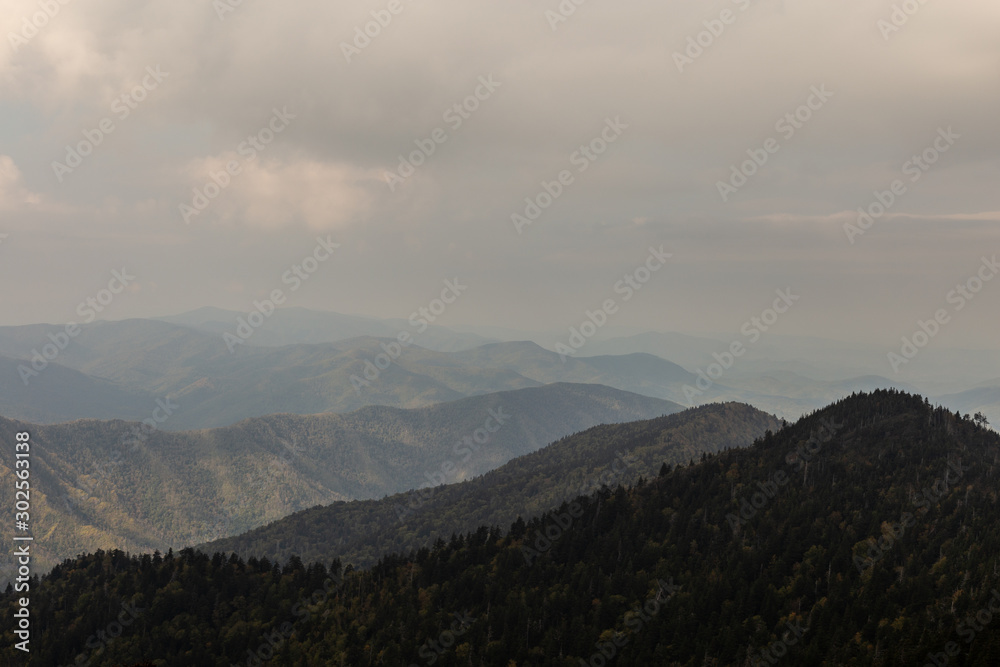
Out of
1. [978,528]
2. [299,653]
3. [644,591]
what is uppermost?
[978,528]

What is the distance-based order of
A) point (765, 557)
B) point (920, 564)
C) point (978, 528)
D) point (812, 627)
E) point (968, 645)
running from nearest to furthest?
point (968, 645) < point (812, 627) < point (920, 564) < point (978, 528) < point (765, 557)

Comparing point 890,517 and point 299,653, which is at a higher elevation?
point 890,517

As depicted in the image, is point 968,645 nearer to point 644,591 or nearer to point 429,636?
point 644,591

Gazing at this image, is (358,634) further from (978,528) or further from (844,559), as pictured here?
(978,528)

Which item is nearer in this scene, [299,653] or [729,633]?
[729,633]

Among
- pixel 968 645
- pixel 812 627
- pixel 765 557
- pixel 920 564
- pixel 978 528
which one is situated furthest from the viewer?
pixel 765 557

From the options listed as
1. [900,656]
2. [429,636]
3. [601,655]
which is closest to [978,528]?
[900,656]

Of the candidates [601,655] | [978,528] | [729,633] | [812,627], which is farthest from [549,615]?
[978,528]

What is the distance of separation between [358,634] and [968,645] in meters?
149

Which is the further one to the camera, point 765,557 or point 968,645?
point 765,557

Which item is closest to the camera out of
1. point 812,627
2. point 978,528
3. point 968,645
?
point 968,645

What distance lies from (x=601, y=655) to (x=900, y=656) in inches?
2650

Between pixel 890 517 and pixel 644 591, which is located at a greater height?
pixel 890 517

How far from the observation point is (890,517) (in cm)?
19225
